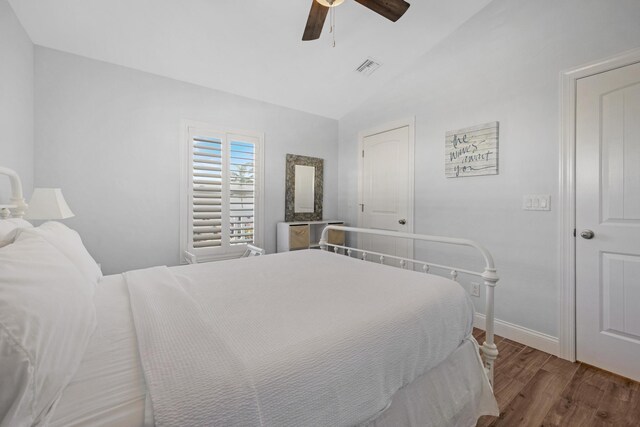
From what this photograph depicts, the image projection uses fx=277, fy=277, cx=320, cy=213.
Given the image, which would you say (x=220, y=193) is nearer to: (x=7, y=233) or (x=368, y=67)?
(x=7, y=233)

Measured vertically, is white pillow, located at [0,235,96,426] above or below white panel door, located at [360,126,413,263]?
below

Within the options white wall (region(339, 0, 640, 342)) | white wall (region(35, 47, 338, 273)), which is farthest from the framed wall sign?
white wall (region(35, 47, 338, 273))

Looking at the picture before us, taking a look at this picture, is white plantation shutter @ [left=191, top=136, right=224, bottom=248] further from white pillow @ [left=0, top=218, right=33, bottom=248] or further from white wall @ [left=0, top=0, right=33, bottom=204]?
white pillow @ [left=0, top=218, right=33, bottom=248]

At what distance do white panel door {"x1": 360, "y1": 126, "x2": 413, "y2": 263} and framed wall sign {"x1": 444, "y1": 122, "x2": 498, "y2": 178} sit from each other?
1.59 feet

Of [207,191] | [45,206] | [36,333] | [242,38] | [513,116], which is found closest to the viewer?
[36,333]

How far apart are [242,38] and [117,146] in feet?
4.89

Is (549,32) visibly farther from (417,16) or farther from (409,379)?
(409,379)

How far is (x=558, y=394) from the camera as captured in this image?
5.39 ft

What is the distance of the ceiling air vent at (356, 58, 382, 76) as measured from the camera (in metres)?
2.95

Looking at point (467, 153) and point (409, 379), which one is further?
point (467, 153)

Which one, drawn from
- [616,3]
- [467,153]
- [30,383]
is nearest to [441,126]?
[467,153]

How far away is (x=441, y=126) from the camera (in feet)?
9.01

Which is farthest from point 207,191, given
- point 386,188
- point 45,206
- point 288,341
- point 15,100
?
point 288,341

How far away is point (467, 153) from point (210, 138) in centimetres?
258
